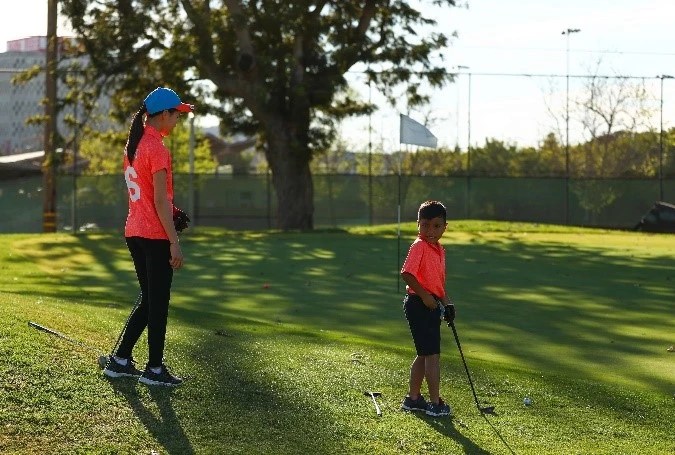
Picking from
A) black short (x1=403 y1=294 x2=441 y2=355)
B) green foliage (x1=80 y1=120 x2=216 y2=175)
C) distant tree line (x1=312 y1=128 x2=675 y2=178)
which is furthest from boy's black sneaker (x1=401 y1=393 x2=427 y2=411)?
green foliage (x1=80 y1=120 x2=216 y2=175)

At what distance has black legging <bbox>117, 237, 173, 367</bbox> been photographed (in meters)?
8.16

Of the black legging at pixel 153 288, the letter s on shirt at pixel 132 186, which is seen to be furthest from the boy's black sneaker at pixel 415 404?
the letter s on shirt at pixel 132 186

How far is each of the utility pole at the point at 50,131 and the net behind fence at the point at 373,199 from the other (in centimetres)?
685

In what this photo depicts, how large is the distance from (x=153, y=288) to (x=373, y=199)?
3485 cm

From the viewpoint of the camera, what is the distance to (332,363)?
9.75 meters

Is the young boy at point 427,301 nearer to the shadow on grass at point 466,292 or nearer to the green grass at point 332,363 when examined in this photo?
the green grass at point 332,363

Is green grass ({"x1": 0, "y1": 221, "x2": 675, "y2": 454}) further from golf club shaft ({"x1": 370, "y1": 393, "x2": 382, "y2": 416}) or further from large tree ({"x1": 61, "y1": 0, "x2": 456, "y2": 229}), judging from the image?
large tree ({"x1": 61, "y1": 0, "x2": 456, "y2": 229})

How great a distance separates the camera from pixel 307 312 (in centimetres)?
1505

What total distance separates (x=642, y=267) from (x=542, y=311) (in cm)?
714

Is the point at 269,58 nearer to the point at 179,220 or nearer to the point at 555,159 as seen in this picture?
the point at 555,159

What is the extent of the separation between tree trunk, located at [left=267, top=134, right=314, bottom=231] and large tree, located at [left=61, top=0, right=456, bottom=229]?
3 cm

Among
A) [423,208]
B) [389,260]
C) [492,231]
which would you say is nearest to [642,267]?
[389,260]

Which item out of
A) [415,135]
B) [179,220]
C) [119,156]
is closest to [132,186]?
[179,220]

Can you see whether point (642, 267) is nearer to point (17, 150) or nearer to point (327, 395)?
point (327, 395)
